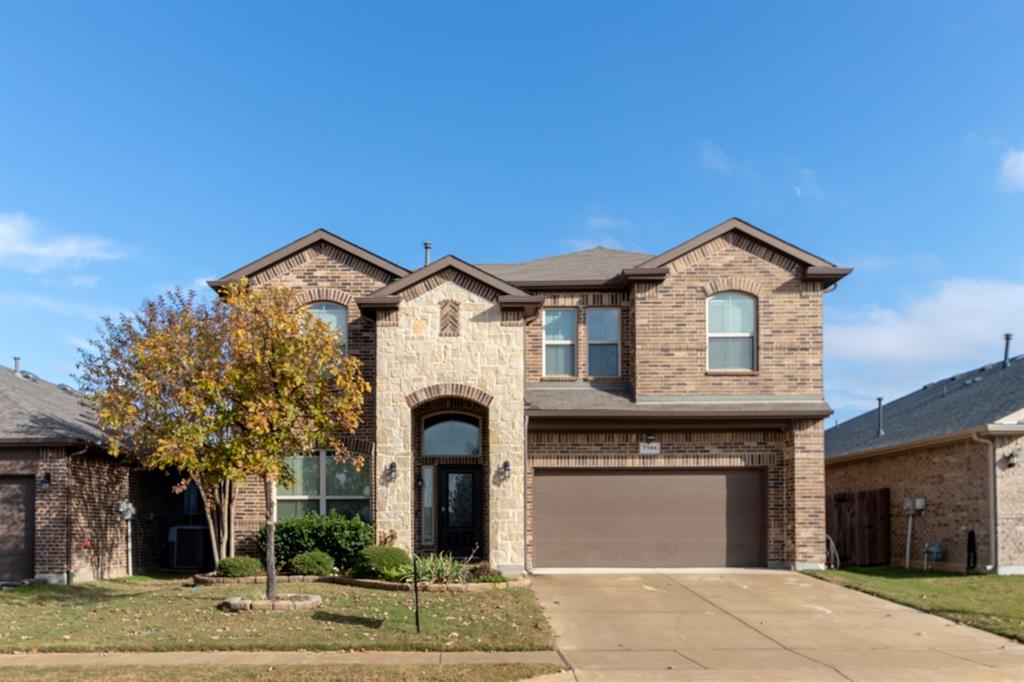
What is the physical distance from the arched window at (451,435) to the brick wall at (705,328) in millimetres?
3536

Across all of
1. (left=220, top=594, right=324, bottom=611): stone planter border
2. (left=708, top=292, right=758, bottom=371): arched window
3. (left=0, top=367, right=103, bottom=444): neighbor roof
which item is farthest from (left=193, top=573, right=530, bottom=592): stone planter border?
(left=708, top=292, right=758, bottom=371): arched window

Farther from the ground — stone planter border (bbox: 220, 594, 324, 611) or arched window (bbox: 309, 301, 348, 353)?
arched window (bbox: 309, 301, 348, 353)

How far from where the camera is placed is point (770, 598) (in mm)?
16500

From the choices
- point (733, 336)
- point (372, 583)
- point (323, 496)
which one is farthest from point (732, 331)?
point (323, 496)

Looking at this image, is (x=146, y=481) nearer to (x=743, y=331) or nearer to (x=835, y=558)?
(x=743, y=331)

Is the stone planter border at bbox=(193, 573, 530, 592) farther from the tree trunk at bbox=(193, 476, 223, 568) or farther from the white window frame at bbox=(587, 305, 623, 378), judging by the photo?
the white window frame at bbox=(587, 305, 623, 378)

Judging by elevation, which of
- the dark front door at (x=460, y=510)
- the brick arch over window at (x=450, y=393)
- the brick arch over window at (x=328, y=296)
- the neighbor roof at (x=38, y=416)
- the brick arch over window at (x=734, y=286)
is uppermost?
the brick arch over window at (x=734, y=286)

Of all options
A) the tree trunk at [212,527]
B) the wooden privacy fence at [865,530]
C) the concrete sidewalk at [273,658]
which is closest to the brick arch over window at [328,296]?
the tree trunk at [212,527]

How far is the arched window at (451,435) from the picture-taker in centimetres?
2073

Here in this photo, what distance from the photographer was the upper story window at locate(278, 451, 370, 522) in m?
20.6

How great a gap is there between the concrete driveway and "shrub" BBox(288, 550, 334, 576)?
12.9 feet

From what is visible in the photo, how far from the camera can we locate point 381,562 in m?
17.7

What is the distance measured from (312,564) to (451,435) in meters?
3.99

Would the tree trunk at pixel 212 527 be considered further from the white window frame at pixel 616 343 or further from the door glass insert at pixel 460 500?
the white window frame at pixel 616 343
